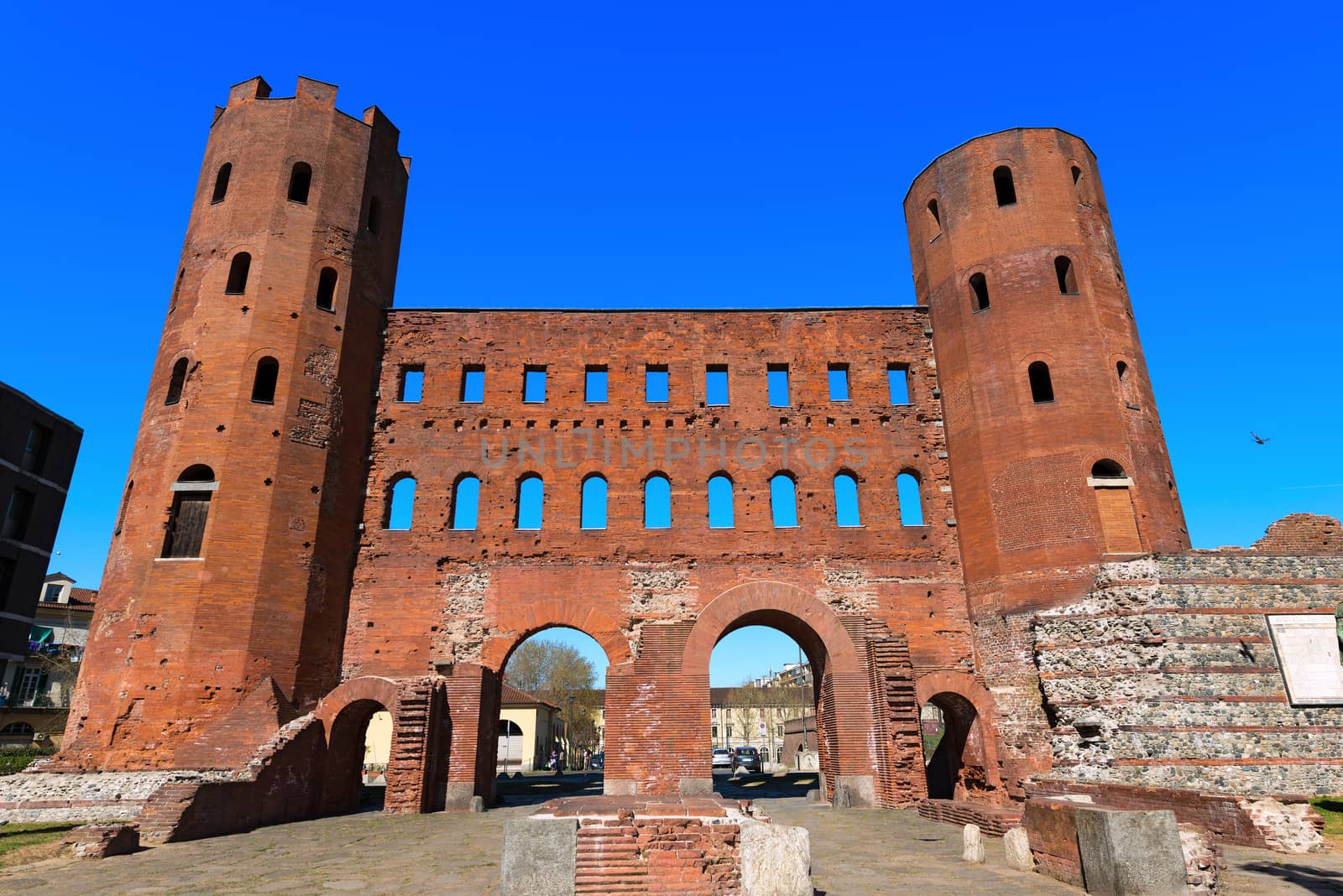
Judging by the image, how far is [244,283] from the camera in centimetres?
1828

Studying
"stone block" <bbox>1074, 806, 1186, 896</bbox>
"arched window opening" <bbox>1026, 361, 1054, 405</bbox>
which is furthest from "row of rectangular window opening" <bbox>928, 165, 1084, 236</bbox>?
"stone block" <bbox>1074, 806, 1186, 896</bbox>

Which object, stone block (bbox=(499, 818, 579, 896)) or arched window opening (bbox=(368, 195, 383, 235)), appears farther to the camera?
arched window opening (bbox=(368, 195, 383, 235))

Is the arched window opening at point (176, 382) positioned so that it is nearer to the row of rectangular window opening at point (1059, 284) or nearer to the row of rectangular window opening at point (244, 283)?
the row of rectangular window opening at point (244, 283)

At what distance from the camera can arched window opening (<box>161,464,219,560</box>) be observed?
15906 millimetres

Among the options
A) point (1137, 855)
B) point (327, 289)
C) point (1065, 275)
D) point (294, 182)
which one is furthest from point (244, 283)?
point (1137, 855)

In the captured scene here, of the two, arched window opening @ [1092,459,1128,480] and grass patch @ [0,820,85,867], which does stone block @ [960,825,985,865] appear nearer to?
arched window opening @ [1092,459,1128,480]

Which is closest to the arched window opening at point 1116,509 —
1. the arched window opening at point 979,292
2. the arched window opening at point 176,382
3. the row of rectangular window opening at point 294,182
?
the arched window opening at point 979,292

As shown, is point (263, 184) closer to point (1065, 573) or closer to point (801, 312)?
point (801, 312)

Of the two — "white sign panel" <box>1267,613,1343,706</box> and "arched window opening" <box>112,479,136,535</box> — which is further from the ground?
"arched window opening" <box>112,479,136,535</box>

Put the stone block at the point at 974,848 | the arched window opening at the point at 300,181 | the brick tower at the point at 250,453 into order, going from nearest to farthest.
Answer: the stone block at the point at 974,848 < the brick tower at the point at 250,453 < the arched window opening at the point at 300,181

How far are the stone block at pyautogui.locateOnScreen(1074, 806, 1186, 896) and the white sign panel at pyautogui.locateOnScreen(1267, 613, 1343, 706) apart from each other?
904 cm

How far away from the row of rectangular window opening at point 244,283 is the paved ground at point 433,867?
1163 centimetres

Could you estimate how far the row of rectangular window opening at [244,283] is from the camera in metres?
18.1

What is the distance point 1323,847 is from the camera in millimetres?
9188
